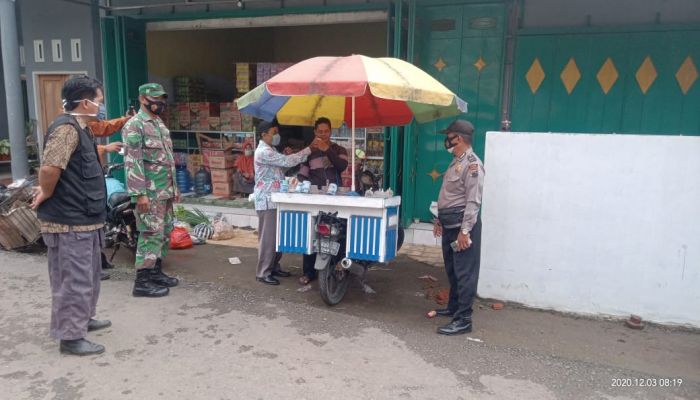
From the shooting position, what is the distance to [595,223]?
4.36 meters

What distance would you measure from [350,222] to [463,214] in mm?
939

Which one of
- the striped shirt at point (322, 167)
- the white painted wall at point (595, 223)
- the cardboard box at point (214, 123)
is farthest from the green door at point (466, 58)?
the cardboard box at point (214, 123)

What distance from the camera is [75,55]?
8320mm

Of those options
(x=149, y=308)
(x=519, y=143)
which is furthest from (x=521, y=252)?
(x=149, y=308)

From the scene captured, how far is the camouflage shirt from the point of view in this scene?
4.50 metres

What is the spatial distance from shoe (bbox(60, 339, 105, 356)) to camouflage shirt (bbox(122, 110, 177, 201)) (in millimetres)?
1374

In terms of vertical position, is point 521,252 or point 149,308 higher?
point 521,252

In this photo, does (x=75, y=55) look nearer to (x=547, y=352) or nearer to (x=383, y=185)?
(x=383, y=185)

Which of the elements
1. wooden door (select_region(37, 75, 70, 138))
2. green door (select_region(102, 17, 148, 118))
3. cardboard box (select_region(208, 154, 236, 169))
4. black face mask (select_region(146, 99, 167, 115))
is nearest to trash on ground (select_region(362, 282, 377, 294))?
black face mask (select_region(146, 99, 167, 115))

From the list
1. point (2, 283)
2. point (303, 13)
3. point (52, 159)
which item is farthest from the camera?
point (303, 13)

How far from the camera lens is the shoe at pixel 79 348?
3.62m

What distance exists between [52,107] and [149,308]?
5990mm

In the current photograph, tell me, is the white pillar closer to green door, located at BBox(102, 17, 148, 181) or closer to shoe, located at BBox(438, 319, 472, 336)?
green door, located at BBox(102, 17, 148, 181)

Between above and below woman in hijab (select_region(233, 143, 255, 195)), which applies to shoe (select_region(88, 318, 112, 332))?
below
